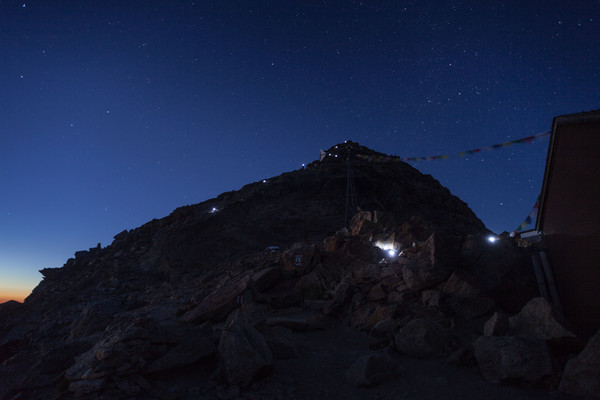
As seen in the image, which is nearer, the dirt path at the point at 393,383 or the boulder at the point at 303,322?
the dirt path at the point at 393,383

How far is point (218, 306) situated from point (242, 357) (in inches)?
248

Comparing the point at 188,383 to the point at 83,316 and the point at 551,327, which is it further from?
the point at 83,316

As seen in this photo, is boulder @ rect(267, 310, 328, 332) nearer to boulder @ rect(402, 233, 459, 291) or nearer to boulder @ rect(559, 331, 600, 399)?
boulder @ rect(402, 233, 459, 291)

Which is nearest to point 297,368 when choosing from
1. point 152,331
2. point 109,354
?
point 152,331

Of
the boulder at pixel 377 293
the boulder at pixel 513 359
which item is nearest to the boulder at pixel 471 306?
the boulder at pixel 377 293

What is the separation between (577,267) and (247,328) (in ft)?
38.3

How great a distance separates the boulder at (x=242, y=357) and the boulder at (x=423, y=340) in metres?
4.35

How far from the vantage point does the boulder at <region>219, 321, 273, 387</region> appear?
7.21 meters

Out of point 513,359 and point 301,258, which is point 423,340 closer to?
point 513,359

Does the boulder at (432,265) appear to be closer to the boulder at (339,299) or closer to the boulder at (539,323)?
the boulder at (339,299)

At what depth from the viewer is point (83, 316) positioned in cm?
1725

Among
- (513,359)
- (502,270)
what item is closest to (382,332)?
(513,359)

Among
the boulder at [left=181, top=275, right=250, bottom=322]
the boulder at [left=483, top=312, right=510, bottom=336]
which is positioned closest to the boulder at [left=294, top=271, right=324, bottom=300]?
the boulder at [left=181, top=275, right=250, bottom=322]

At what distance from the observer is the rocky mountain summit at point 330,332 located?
716cm
